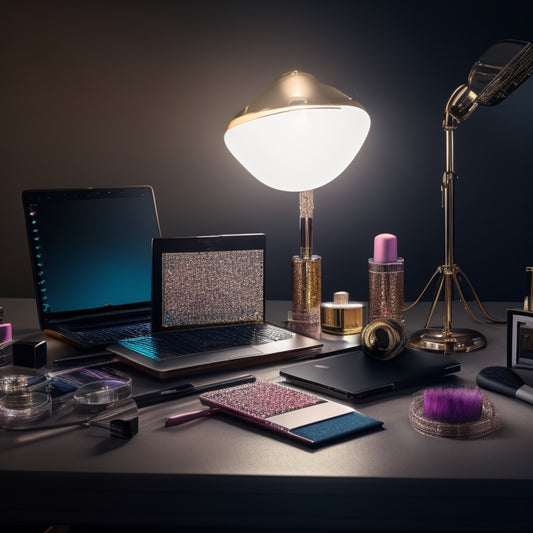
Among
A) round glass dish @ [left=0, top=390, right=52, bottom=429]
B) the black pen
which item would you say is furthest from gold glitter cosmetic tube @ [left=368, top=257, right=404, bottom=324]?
round glass dish @ [left=0, top=390, right=52, bottom=429]

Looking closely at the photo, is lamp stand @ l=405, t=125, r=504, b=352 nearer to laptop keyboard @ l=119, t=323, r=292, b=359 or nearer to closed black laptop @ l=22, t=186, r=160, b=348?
laptop keyboard @ l=119, t=323, r=292, b=359

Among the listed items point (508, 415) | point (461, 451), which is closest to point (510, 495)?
point (461, 451)

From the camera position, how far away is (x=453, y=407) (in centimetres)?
75

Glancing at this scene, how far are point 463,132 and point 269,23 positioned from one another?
1.55ft

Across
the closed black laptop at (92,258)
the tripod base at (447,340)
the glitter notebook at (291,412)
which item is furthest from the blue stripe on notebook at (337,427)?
the closed black laptop at (92,258)

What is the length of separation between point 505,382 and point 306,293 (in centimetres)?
41

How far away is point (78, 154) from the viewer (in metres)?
1.58

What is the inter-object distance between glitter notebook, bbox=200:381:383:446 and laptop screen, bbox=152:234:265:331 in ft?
0.93

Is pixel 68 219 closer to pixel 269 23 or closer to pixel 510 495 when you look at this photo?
pixel 269 23

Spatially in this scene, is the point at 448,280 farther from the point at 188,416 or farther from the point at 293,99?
the point at 188,416

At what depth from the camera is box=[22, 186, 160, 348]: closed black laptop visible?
1.19 m

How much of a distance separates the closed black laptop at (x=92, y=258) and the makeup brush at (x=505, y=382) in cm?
56

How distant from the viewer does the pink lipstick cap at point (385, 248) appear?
117 cm

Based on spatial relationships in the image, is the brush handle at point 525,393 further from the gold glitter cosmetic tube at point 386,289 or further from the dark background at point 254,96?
the dark background at point 254,96
